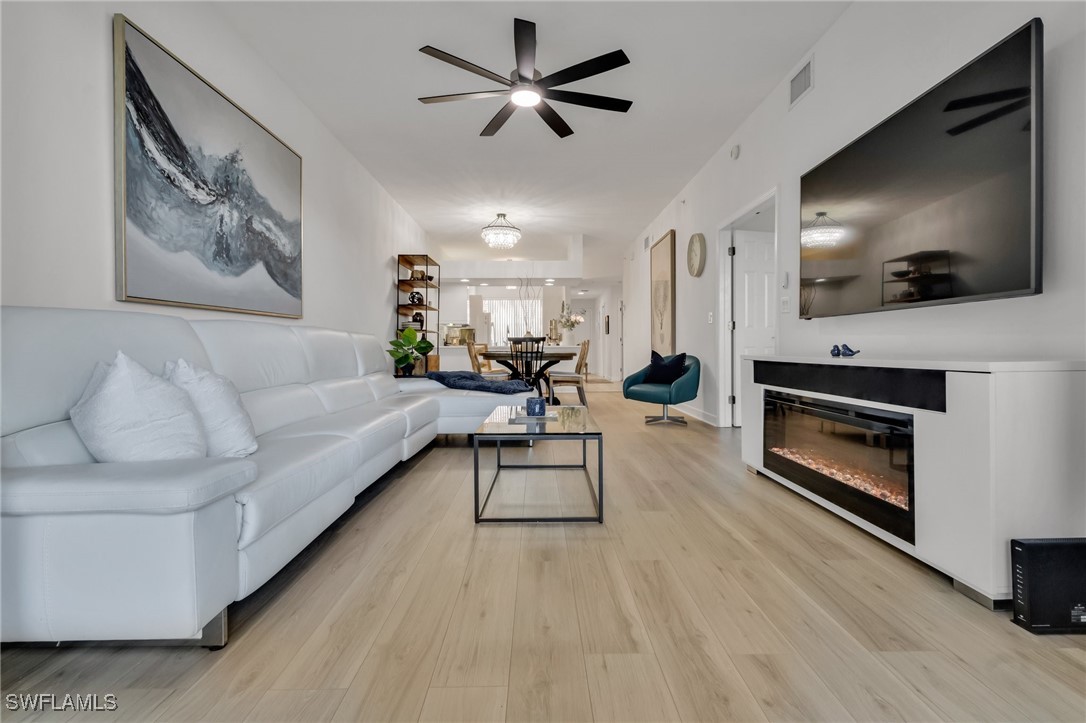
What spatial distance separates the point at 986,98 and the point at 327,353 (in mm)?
3855

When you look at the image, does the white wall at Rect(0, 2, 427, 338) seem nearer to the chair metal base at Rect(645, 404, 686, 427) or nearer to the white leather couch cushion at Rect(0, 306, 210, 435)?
the white leather couch cushion at Rect(0, 306, 210, 435)

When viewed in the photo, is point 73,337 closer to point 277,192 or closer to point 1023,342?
point 277,192

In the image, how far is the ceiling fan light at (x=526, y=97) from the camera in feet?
9.87

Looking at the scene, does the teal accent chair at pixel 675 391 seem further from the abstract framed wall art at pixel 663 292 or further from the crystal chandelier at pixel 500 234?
the crystal chandelier at pixel 500 234

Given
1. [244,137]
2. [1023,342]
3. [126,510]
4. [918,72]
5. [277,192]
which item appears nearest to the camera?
[126,510]

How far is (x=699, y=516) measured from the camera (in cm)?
236

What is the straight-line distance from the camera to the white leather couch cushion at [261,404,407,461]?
2.33m

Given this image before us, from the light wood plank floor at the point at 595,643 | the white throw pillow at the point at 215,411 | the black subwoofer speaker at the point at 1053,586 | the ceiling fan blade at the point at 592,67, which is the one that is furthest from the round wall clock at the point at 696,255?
the white throw pillow at the point at 215,411

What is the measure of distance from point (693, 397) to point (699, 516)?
2977mm

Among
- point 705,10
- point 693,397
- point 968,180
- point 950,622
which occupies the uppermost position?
point 705,10

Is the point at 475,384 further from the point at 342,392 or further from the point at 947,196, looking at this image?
the point at 947,196

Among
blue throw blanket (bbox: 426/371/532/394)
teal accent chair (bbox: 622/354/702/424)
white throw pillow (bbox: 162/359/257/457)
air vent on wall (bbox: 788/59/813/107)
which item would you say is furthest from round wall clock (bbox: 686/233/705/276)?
white throw pillow (bbox: 162/359/257/457)

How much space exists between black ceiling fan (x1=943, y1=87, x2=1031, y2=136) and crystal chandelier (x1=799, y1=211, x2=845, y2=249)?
→ 775mm

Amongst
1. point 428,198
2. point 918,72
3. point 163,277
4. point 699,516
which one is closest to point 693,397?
point 699,516
